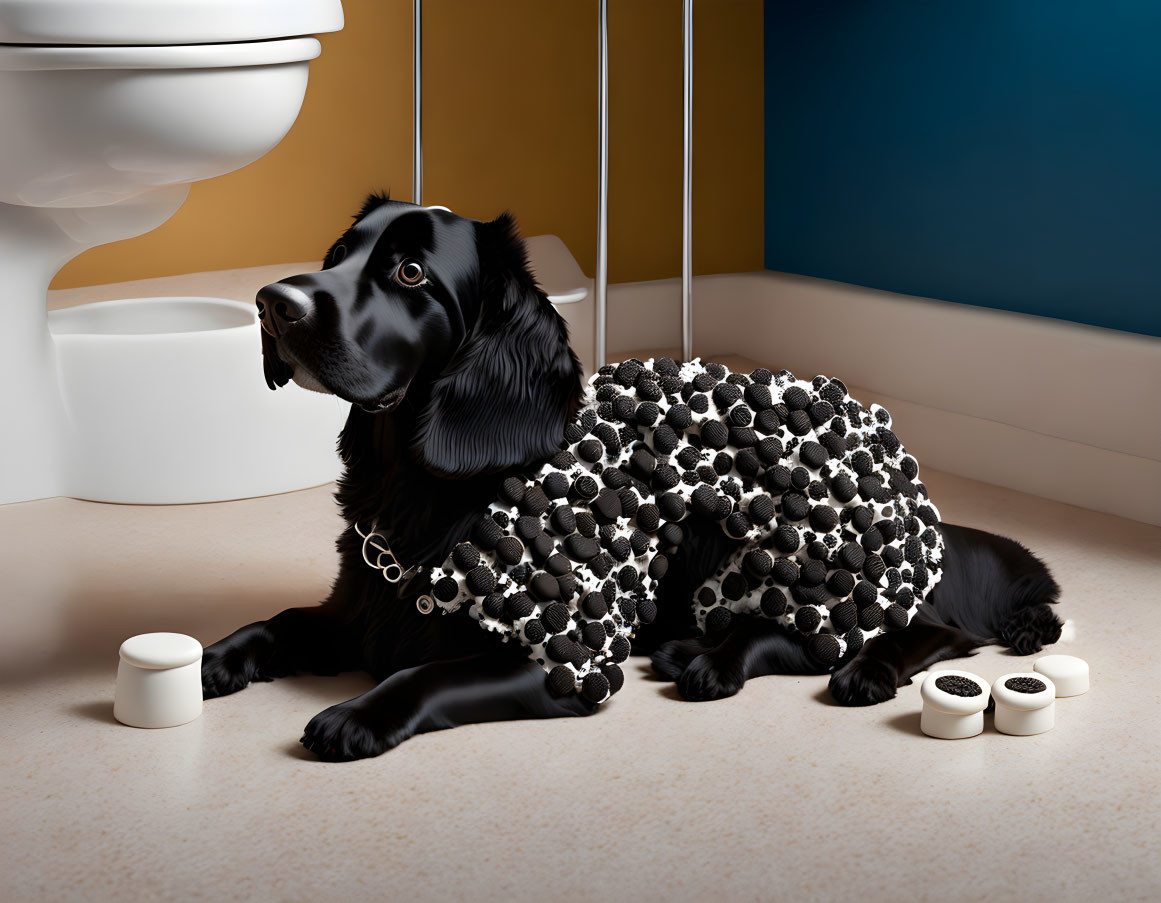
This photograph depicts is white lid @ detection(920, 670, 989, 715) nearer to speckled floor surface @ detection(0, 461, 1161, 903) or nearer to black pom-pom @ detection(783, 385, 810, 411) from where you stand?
speckled floor surface @ detection(0, 461, 1161, 903)

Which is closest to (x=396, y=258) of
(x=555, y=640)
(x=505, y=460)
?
(x=505, y=460)

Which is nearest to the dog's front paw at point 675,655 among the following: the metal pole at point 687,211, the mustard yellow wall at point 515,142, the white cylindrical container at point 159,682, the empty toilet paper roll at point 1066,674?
the empty toilet paper roll at point 1066,674

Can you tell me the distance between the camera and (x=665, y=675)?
135cm

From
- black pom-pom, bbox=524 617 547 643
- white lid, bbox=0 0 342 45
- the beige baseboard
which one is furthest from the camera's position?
the beige baseboard

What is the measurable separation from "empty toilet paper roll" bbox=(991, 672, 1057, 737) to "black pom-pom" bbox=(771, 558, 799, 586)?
21 cm

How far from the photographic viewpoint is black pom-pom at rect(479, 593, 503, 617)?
1.21 meters

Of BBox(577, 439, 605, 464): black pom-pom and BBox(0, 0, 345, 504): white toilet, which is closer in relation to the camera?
BBox(577, 439, 605, 464): black pom-pom

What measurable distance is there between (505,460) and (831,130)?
61.8 inches

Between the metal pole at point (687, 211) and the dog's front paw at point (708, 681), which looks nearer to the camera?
the dog's front paw at point (708, 681)

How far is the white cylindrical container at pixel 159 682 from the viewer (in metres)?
1.21

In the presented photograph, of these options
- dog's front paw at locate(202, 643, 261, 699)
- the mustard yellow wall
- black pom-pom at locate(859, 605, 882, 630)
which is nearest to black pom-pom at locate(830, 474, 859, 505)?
black pom-pom at locate(859, 605, 882, 630)

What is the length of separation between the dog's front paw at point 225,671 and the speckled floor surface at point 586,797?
0.7 inches

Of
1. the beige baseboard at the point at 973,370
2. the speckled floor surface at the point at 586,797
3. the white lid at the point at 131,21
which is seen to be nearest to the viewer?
the speckled floor surface at the point at 586,797

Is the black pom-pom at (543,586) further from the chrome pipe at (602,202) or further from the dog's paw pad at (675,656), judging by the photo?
the chrome pipe at (602,202)
